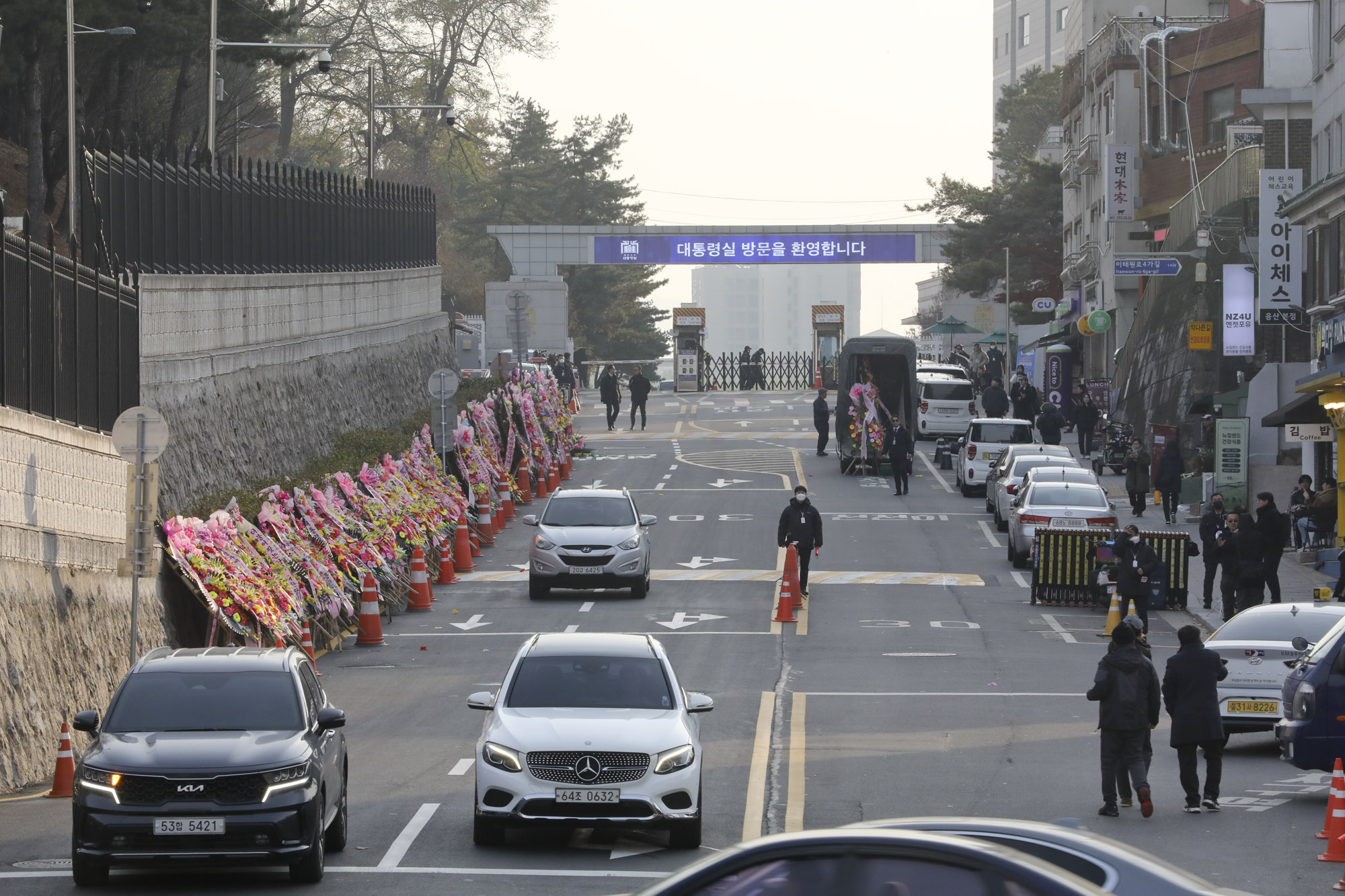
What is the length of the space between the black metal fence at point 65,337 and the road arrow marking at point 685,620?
7.75 metres

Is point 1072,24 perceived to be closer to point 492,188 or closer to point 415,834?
point 492,188

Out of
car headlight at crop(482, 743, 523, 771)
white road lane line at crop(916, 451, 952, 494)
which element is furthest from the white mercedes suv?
white road lane line at crop(916, 451, 952, 494)

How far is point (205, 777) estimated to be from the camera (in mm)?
10953

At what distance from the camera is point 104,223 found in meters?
23.5

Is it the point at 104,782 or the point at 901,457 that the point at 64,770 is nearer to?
the point at 104,782

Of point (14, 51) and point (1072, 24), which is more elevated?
point (1072, 24)

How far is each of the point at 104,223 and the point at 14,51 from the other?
11.9 metres

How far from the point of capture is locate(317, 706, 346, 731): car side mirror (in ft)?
38.5

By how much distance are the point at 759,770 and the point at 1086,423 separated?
104 ft

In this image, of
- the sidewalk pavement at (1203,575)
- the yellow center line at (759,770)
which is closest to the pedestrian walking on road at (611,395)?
the sidewalk pavement at (1203,575)

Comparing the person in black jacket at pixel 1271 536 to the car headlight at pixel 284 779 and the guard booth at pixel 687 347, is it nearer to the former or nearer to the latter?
the car headlight at pixel 284 779

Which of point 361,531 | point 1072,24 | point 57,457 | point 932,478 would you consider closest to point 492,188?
point 1072,24

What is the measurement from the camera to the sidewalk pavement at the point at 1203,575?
85.9 ft

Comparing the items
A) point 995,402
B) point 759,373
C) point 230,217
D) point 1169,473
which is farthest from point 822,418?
point 759,373
